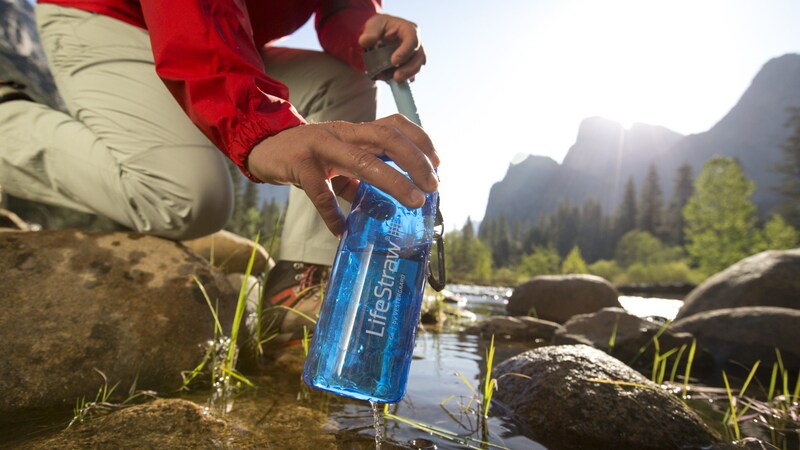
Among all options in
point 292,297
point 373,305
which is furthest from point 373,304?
point 292,297

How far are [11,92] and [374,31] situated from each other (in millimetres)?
2224

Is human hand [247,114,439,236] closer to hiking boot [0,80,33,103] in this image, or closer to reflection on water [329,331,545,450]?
reflection on water [329,331,545,450]

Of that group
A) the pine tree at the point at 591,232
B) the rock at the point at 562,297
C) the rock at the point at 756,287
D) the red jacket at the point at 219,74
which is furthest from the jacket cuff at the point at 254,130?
the pine tree at the point at 591,232

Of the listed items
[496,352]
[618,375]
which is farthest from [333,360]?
[496,352]

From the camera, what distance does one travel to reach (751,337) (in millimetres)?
3957

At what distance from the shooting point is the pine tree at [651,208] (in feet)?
259

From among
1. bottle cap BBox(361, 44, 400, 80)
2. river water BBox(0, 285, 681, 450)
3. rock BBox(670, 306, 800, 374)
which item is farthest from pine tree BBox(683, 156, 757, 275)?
bottle cap BBox(361, 44, 400, 80)

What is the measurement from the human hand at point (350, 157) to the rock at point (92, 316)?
1215mm

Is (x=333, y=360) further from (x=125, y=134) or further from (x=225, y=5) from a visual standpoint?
(x=125, y=134)

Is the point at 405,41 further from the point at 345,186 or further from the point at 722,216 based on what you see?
the point at 722,216

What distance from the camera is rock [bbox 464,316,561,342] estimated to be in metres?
4.68

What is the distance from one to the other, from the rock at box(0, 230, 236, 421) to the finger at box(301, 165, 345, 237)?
1234mm

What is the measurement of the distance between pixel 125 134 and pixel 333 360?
2.11 meters

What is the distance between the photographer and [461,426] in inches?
69.5
